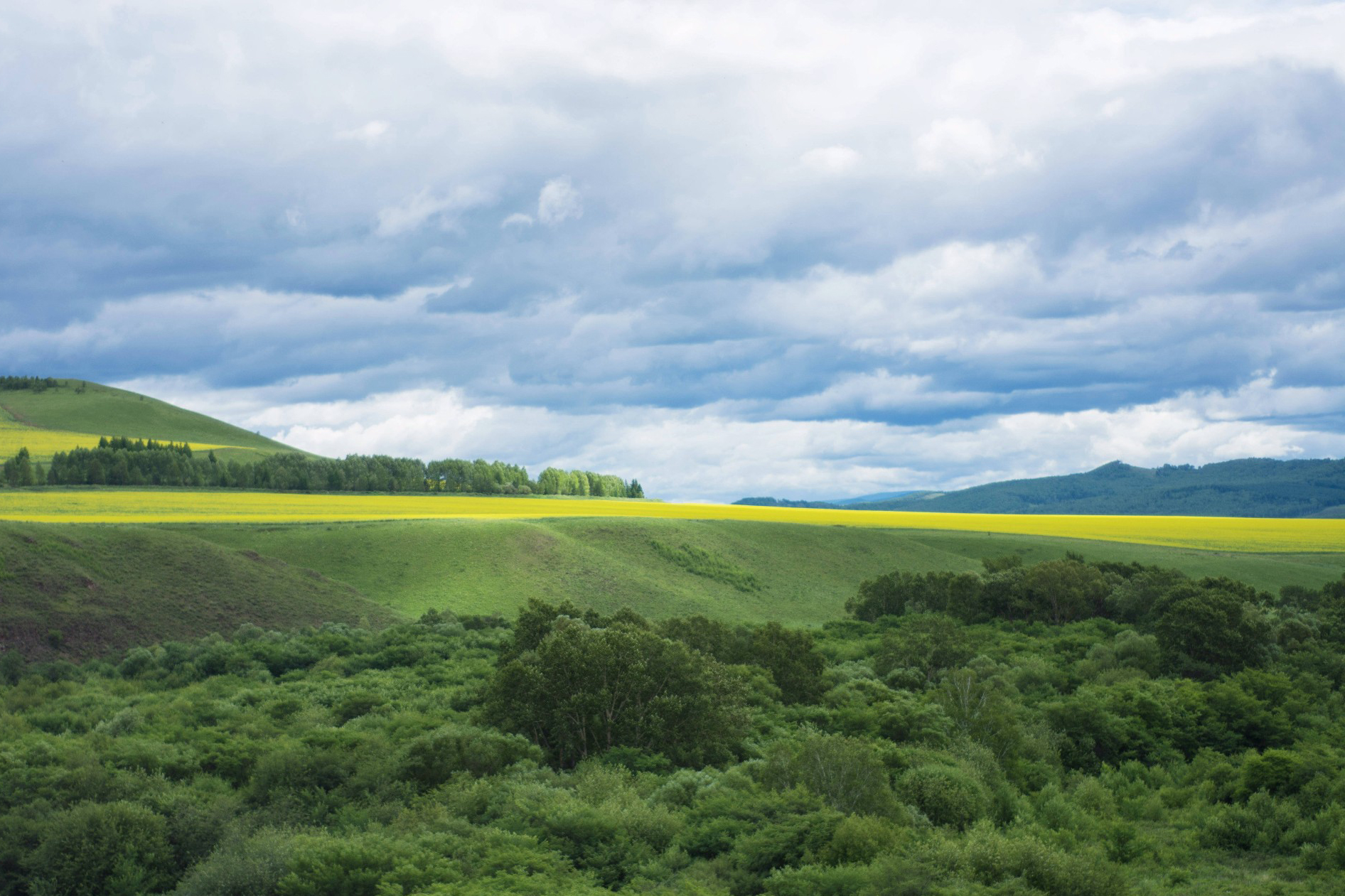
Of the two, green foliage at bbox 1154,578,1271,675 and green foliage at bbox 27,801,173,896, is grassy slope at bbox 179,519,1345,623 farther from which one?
green foliage at bbox 27,801,173,896

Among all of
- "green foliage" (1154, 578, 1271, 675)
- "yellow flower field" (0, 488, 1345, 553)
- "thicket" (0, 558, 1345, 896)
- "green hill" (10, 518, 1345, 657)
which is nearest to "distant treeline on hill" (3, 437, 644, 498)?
"yellow flower field" (0, 488, 1345, 553)

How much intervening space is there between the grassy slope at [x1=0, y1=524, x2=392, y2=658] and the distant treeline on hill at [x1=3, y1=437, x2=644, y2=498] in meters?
77.5

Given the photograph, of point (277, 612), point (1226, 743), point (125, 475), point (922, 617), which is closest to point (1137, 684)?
point (1226, 743)

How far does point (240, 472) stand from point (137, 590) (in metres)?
98.1

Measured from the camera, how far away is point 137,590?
246ft

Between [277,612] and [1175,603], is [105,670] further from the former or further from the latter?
[1175,603]

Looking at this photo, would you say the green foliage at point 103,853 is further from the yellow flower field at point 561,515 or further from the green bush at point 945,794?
the yellow flower field at point 561,515

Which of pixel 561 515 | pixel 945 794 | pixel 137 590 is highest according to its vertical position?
pixel 561 515

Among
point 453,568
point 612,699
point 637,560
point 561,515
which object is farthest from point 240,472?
point 612,699

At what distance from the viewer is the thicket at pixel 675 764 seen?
29.2 meters

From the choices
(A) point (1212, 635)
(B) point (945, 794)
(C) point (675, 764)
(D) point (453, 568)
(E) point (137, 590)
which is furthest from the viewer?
(D) point (453, 568)

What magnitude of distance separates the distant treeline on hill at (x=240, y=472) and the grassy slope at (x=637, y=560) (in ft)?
222

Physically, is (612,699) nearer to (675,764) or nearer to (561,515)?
(675,764)

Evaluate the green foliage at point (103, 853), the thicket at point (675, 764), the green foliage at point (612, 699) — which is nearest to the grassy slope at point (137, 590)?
the thicket at point (675, 764)
